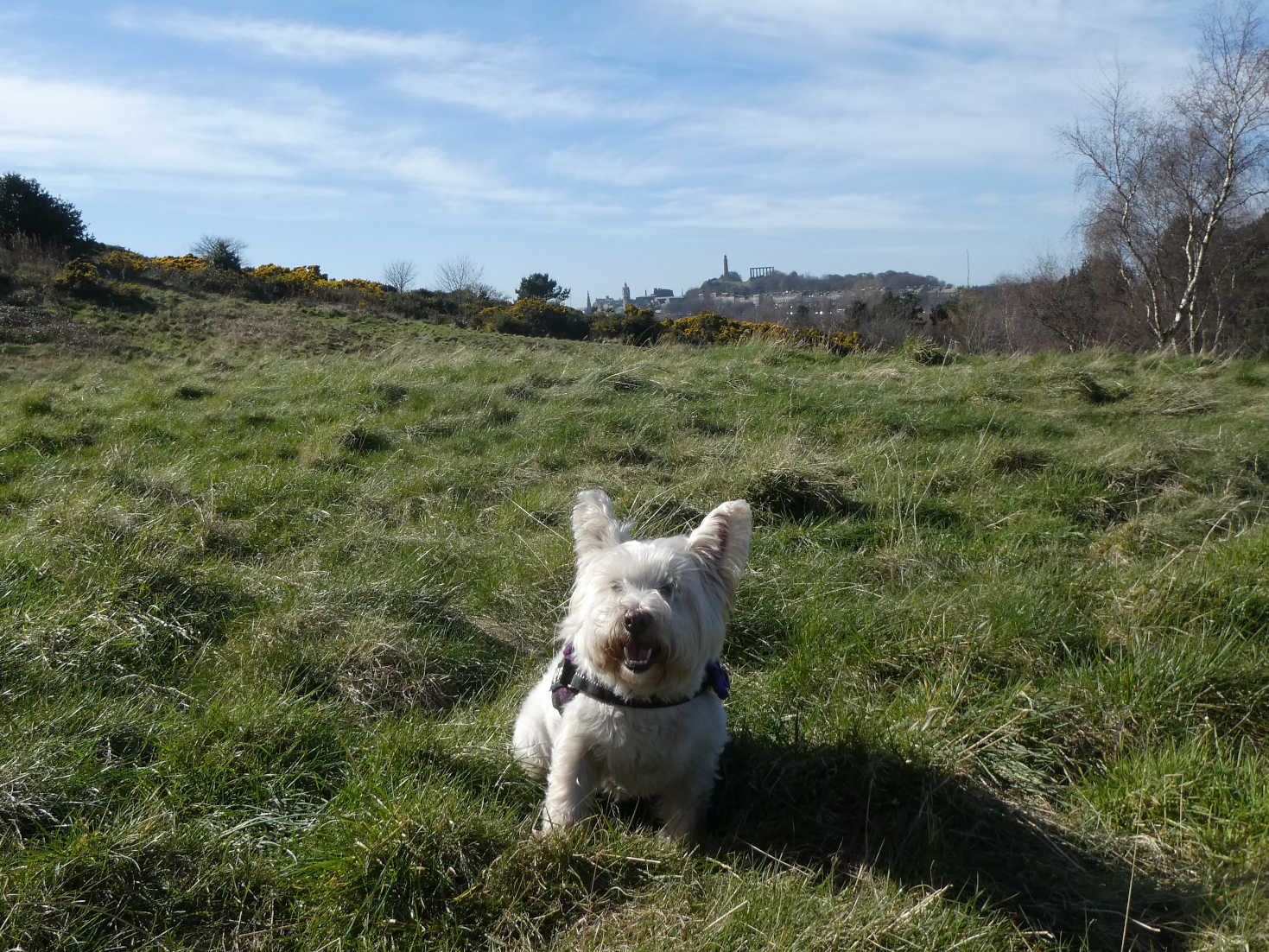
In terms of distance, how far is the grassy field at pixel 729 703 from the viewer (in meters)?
2.48

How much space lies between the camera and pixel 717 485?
6.36 m

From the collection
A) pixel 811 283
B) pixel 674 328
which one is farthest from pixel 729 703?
pixel 811 283

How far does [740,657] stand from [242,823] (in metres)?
2.38

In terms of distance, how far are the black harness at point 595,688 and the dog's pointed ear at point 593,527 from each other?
38 centimetres

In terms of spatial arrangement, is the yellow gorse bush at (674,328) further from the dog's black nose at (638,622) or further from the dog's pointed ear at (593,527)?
the dog's black nose at (638,622)

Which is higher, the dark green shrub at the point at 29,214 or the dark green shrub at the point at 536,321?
the dark green shrub at the point at 29,214

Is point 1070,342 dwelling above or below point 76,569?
above

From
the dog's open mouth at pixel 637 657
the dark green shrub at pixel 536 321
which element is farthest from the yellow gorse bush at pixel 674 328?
the dog's open mouth at pixel 637 657

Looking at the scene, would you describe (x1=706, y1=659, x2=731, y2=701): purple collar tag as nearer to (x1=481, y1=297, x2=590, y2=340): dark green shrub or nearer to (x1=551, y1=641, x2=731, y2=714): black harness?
(x1=551, y1=641, x2=731, y2=714): black harness

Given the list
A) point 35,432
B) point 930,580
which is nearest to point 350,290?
point 35,432

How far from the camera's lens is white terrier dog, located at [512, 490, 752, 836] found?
290cm

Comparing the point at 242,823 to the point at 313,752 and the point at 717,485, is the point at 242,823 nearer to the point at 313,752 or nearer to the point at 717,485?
the point at 313,752

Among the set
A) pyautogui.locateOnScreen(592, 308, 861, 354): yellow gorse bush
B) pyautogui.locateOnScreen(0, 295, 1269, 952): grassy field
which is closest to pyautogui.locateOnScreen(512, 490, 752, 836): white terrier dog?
pyautogui.locateOnScreen(0, 295, 1269, 952): grassy field

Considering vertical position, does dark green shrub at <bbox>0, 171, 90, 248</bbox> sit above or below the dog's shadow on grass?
above
